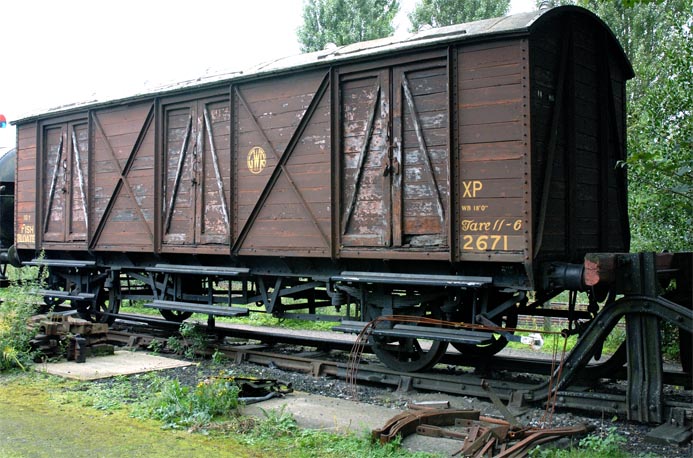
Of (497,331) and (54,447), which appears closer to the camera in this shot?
(54,447)

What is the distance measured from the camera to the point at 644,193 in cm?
1017

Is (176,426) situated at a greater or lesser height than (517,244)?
lesser

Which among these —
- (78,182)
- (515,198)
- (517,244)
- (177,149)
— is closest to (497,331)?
(517,244)

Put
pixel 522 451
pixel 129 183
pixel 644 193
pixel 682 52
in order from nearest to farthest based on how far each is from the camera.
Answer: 1. pixel 522 451
2. pixel 682 52
3. pixel 644 193
4. pixel 129 183

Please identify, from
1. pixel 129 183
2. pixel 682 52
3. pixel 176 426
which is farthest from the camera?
pixel 129 183

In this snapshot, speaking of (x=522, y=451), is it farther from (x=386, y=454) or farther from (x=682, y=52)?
(x=682, y=52)

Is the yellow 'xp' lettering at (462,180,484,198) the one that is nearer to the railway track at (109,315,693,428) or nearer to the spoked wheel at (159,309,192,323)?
the railway track at (109,315,693,428)

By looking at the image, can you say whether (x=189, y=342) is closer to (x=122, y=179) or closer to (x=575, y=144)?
(x=122, y=179)

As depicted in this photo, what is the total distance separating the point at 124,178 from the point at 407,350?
5.74 metres

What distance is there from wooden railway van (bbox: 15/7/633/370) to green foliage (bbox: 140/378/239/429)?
2299 millimetres

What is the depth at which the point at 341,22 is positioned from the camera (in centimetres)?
2406

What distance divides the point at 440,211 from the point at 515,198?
914 millimetres

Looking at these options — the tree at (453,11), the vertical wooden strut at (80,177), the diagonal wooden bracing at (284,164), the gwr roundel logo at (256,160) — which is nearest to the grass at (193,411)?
the diagonal wooden bracing at (284,164)

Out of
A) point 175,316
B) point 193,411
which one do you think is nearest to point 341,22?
point 175,316
